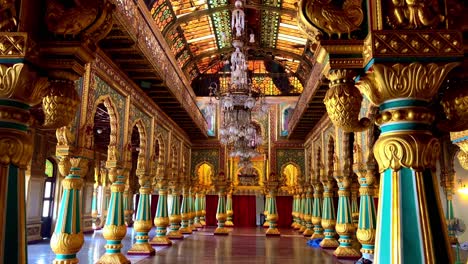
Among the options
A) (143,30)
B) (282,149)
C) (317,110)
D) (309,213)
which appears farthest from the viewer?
(282,149)

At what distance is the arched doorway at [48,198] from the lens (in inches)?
563

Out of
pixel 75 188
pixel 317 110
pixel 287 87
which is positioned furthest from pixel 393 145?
pixel 287 87

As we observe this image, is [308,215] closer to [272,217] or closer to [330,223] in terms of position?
[272,217]

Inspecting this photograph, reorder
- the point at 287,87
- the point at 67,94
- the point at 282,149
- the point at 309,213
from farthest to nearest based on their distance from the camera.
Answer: the point at 287,87 < the point at 282,149 < the point at 309,213 < the point at 67,94

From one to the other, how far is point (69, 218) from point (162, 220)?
6.11m

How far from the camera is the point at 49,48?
2473 millimetres

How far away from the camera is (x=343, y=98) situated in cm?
241

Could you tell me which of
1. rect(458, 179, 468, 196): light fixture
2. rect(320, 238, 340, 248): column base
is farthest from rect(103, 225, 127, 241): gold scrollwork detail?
rect(458, 179, 468, 196): light fixture

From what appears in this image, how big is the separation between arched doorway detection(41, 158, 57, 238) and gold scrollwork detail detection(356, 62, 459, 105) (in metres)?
14.2

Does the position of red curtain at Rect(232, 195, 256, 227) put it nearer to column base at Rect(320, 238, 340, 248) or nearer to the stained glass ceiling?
the stained glass ceiling

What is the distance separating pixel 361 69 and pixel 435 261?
3.72 ft

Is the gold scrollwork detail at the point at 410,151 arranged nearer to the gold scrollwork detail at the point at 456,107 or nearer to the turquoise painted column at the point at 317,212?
the gold scrollwork detail at the point at 456,107

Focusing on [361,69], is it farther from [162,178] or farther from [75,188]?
[162,178]

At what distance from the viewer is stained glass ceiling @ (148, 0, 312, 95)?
13164 mm
